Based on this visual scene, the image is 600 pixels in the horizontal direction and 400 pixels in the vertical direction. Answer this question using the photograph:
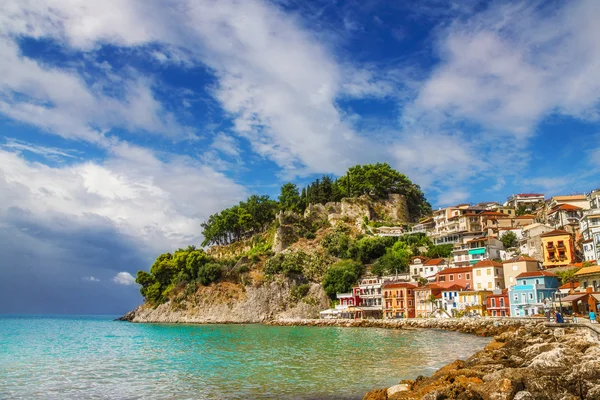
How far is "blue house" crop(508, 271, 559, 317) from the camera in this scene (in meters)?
50.5

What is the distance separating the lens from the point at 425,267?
228 feet

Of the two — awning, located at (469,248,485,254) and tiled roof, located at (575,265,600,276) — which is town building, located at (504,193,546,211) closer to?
awning, located at (469,248,485,254)

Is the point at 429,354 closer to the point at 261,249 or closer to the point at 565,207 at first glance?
the point at 565,207

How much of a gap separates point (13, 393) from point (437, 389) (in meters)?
16.3

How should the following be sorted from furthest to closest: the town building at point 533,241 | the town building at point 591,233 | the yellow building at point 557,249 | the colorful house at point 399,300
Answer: the colorful house at point 399,300 < the town building at point 533,241 < the yellow building at point 557,249 < the town building at point 591,233

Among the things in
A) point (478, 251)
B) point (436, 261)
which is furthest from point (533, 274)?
point (436, 261)

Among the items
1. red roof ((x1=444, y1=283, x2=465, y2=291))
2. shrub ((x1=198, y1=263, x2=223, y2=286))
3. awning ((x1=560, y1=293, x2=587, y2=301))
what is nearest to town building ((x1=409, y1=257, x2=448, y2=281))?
red roof ((x1=444, y1=283, x2=465, y2=291))

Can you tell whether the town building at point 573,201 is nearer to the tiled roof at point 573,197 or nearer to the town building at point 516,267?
the tiled roof at point 573,197

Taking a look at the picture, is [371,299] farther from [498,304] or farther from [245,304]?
[245,304]

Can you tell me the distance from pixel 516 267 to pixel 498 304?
601cm

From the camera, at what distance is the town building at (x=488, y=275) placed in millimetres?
58719

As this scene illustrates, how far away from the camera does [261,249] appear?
8831cm

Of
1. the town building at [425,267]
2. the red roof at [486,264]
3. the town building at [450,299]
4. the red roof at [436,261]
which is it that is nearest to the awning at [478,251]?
the town building at [425,267]

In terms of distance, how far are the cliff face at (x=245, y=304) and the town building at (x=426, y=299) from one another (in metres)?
14.5
